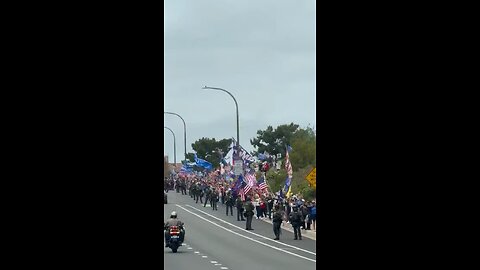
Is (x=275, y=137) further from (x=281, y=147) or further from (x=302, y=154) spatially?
(x=302, y=154)

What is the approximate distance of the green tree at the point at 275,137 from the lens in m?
103

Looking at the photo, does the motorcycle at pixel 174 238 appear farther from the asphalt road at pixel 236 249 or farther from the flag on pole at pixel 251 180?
the flag on pole at pixel 251 180

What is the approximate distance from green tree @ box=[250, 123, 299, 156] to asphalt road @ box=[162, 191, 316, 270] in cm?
4299

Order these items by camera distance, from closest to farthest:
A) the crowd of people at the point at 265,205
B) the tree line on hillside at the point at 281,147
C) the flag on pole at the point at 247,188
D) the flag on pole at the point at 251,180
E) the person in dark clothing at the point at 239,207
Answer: the crowd of people at the point at 265,205 → the flag on pole at the point at 247,188 → the flag on pole at the point at 251,180 → the person in dark clothing at the point at 239,207 → the tree line on hillside at the point at 281,147

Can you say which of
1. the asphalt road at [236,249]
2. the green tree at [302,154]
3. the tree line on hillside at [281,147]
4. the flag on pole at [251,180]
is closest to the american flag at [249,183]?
the flag on pole at [251,180]

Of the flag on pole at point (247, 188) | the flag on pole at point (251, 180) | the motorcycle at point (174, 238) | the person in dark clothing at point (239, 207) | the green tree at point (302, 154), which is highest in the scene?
the green tree at point (302, 154)

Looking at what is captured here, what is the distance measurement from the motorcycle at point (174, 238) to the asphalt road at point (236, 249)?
0.30m

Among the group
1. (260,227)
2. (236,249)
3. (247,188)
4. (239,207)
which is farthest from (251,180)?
(236,249)

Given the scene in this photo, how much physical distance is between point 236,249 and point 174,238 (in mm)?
3617
